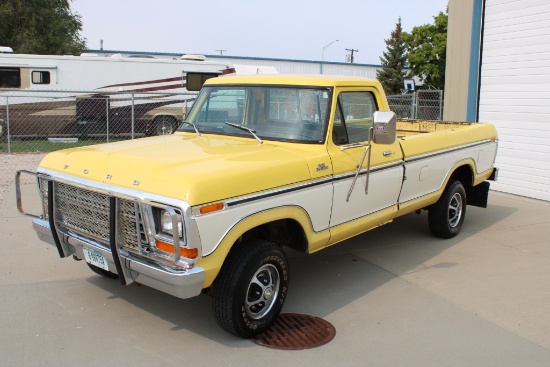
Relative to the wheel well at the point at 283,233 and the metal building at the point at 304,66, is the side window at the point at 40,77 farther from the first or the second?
Result: the metal building at the point at 304,66

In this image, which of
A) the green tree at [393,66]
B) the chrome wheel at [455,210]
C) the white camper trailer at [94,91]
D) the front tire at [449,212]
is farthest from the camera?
the green tree at [393,66]

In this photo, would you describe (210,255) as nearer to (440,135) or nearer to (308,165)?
(308,165)

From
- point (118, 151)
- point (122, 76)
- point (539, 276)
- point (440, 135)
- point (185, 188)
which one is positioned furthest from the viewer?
point (122, 76)

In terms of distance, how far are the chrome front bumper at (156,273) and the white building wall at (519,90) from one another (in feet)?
26.6

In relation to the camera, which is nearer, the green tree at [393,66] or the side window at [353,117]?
the side window at [353,117]

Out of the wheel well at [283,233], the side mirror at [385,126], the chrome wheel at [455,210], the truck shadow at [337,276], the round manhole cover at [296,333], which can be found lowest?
the round manhole cover at [296,333]

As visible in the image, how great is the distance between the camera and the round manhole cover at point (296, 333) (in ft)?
13.7

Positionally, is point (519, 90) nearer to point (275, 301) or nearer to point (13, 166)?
point (275, 301)

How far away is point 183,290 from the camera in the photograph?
367 cm

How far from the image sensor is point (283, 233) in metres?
4.78

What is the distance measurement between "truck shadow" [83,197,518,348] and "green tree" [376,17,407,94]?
1530 inches

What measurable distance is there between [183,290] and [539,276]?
4.06 m

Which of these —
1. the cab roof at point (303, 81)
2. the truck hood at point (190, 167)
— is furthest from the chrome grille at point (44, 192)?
the cab roof at point (303, 81)

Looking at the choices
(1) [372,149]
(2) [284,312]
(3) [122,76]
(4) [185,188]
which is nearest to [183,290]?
(4) [185,188]
